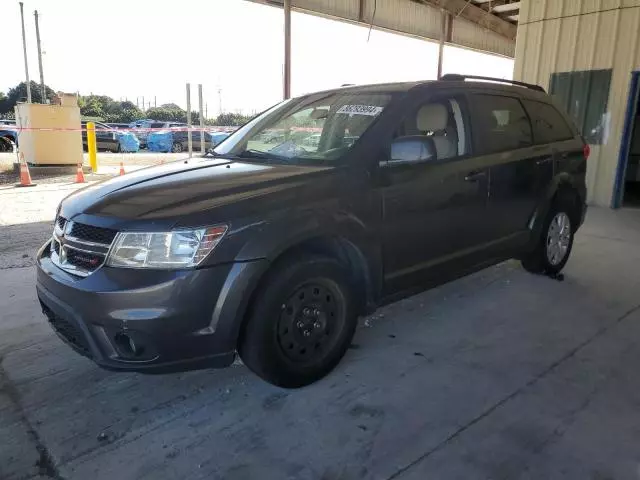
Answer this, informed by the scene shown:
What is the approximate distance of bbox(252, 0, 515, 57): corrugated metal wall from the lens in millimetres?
12203

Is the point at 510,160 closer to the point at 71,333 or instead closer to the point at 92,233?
the point at 92,233

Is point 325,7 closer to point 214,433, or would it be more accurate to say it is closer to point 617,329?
point 617,329

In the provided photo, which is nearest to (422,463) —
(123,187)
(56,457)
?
(56,457)

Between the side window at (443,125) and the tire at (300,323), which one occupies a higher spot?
the side window at (443,125)

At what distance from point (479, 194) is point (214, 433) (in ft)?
7.87

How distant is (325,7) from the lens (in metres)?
12.1

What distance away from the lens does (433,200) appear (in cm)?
325

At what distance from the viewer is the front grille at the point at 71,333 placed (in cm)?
241

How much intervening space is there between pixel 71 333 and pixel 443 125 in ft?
8.83

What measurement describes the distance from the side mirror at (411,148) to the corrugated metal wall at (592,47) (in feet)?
23.2

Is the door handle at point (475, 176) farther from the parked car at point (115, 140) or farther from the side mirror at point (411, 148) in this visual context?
the parked car at point (115, 140)


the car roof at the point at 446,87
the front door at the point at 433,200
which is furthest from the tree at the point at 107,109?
the front door at the point at 433,200

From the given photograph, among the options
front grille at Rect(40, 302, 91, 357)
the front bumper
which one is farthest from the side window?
front grille at Rect(40, 302, 91, 357)

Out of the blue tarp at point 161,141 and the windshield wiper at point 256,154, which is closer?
the windshield wiper at point 256,154
